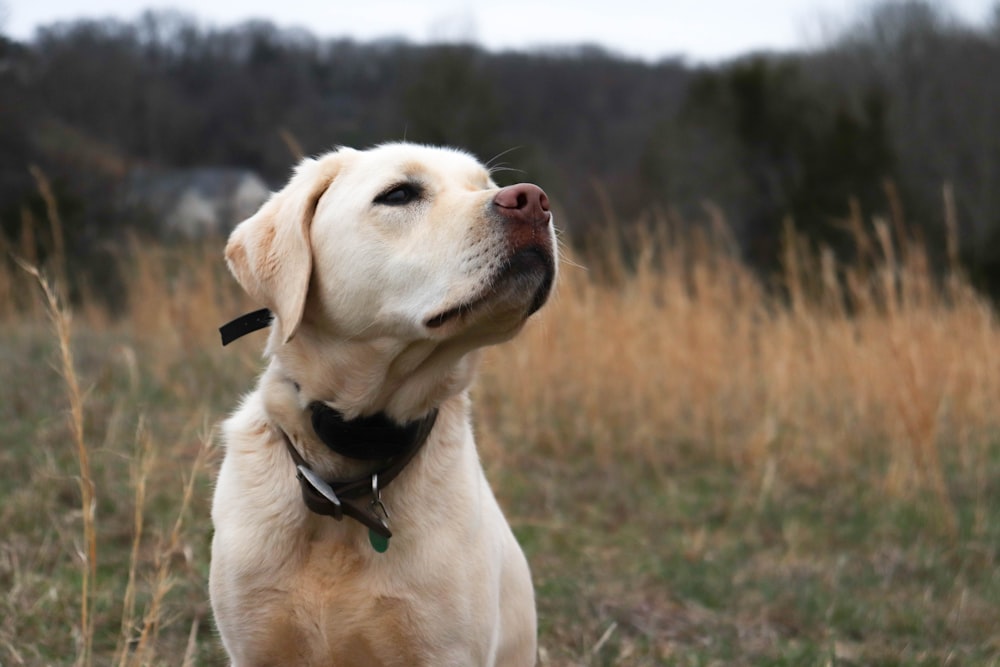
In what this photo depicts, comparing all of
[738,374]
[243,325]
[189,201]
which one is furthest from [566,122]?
[243,325]

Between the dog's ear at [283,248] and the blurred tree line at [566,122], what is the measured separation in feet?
23.1

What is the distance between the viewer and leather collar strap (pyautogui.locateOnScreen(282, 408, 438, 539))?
2.10 m

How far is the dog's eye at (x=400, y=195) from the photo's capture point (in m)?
2.20

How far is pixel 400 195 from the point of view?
7.23 feet

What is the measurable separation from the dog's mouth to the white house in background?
19.3ft

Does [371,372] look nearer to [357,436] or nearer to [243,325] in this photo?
[357,436]

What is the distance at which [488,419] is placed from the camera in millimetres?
5934

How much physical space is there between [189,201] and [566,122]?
23033mm

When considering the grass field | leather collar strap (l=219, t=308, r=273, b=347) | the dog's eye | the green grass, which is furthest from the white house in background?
the dog's eye

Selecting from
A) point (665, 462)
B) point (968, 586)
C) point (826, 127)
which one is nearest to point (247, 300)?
point (665, 462)

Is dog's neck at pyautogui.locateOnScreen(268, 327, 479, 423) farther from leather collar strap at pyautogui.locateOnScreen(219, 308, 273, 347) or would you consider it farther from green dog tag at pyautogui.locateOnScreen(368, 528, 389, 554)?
green dog tag at pyautogui.locateOnScreen(368, 528, 389, 554)

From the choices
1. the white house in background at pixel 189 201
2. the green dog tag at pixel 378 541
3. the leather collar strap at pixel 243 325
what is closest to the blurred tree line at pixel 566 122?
the white house in background at pixel 189 201

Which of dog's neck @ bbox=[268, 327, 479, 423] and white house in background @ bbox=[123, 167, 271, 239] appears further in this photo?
white house in background @ bbox=[123, 167, 271, 239]

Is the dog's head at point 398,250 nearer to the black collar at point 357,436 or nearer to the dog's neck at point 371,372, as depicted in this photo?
the dog's neck at point 371,372
